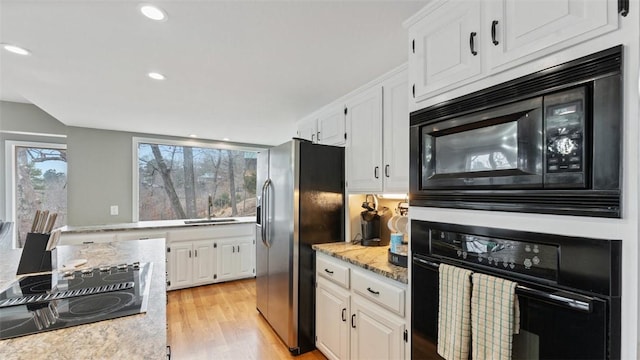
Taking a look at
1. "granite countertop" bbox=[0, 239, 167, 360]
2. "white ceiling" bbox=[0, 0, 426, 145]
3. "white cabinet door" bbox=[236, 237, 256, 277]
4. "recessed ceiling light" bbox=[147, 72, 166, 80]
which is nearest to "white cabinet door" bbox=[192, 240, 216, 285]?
"white cabinet door" bbox=[236, 237, 256, 277]

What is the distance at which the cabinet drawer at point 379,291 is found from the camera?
5.04 ft

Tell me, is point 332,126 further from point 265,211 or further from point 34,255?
point 34,255

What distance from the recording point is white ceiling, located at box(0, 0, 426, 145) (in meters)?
1.31

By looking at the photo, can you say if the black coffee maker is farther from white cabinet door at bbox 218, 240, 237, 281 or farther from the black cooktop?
white cabinet door at bbox 218, 240, 237, 281

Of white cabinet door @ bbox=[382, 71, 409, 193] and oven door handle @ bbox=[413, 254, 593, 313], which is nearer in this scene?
oven door handle @ bbox=[413, 254, 593, 313]

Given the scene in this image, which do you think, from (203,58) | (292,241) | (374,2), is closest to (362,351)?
(292,241)

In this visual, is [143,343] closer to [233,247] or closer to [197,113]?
[197,113]

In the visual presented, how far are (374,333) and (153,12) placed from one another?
2.10m

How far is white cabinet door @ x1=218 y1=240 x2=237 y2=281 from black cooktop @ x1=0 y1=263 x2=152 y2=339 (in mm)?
2503

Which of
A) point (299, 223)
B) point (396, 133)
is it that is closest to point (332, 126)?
point (396, 133)

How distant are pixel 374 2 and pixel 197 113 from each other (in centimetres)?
237

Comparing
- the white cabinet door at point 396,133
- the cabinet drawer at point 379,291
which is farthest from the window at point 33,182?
the white cabinet door at point 396,133

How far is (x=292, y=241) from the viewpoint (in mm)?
2348

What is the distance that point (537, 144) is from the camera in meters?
0.91
